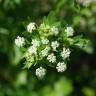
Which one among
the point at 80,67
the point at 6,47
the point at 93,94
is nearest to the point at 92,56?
the point at 80,67

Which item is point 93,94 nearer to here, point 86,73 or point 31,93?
point 86,73

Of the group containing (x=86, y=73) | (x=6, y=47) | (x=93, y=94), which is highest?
(x=6, y=47)

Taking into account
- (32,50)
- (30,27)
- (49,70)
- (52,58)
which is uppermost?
(30,27)

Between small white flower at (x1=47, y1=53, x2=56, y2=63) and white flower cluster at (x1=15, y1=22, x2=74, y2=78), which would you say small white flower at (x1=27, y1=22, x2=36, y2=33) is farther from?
small white flower at (x1=47, y1=53, x2=56, y2=63)

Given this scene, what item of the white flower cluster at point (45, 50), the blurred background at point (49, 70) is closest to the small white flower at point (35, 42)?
the white flower cluster at point (45, 50)

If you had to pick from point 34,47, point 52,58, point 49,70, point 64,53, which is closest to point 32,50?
point 34,47

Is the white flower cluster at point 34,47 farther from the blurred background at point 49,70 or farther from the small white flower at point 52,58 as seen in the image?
the blurred background at point 49,70

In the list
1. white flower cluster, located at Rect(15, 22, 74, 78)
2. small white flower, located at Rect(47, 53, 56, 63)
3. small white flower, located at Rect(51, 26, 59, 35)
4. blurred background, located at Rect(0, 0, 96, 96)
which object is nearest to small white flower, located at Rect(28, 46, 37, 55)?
white flower cluster, located at Rect(15, 22, 74, 78)

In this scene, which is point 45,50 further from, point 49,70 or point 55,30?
point 49,70
